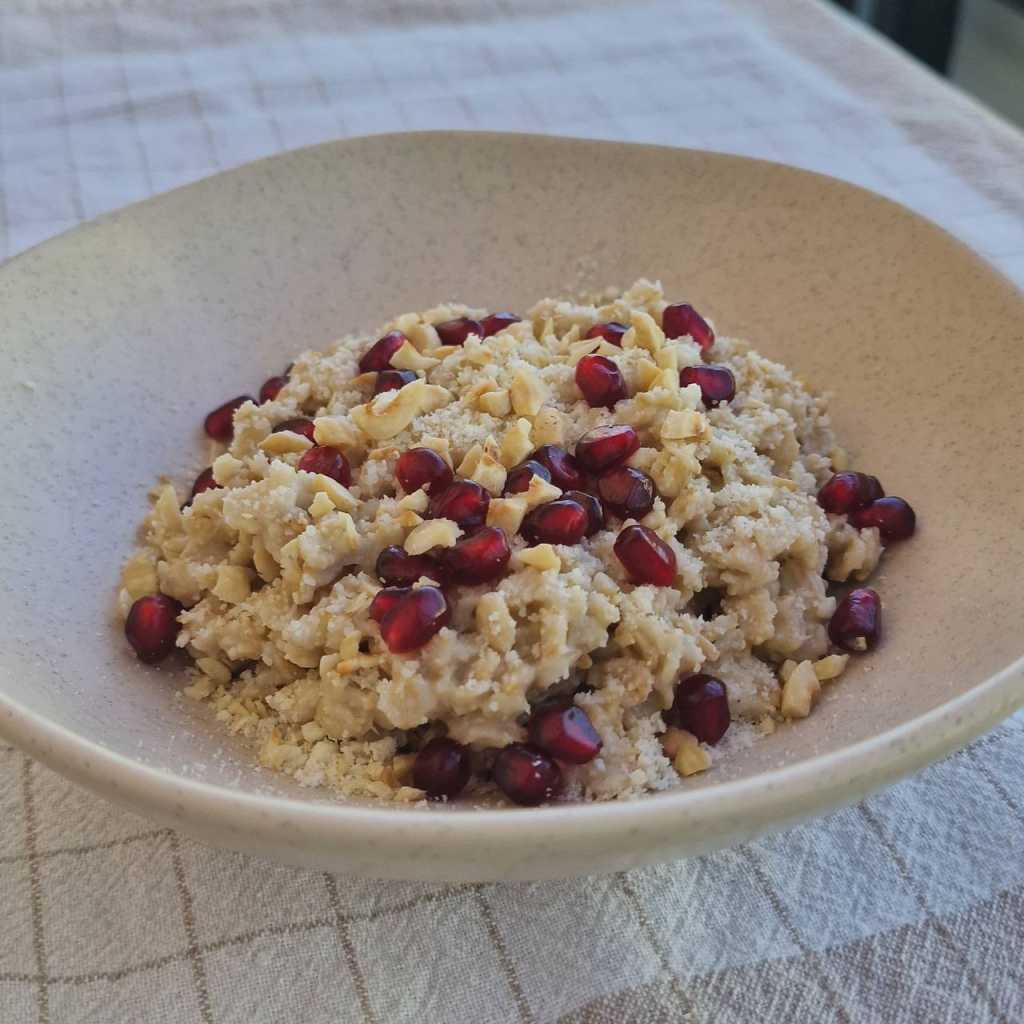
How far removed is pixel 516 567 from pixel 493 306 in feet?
3.82

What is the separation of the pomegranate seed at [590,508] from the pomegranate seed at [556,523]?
3cm

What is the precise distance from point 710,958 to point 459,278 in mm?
1675

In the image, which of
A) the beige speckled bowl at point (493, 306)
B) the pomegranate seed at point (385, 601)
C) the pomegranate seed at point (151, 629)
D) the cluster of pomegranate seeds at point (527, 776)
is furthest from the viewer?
the pomegranate seed at point (151, 629)

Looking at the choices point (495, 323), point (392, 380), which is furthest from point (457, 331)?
point (392, 380)

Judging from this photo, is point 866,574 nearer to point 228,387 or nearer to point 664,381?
point 664,381

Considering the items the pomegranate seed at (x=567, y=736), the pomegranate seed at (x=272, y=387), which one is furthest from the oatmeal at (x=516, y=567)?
the pomegranate seed at (x=272, y=387)

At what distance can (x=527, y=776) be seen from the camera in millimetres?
1599

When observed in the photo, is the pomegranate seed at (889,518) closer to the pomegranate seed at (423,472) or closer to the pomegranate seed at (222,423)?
the pomegranate seed at (423,472)

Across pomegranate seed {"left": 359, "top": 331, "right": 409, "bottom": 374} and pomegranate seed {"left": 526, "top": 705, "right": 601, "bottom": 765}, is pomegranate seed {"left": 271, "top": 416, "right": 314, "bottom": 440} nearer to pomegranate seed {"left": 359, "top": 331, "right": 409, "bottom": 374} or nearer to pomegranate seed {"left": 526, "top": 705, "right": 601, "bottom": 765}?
pomegranate seed {"left": 359, "top": 331, "right": 409, "bottom": 374}

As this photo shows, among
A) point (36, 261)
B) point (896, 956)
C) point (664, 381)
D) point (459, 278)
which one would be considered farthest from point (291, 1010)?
point (459, 278)

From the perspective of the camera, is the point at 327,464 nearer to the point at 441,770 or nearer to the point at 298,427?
the point at 298,427

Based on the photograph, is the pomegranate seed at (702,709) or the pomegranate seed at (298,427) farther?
the pomegranate seed at (298,427)

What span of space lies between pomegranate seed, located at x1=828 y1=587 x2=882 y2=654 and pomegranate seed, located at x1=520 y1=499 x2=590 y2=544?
0.46 metres

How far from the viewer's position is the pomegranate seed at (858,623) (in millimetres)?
1858
